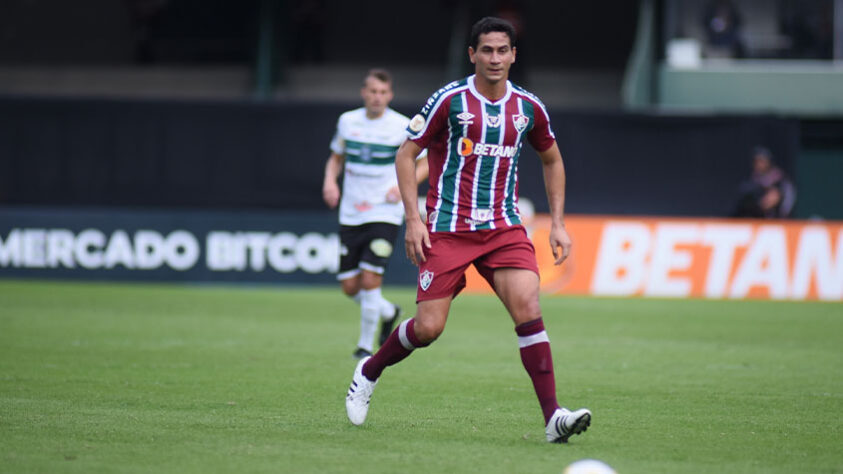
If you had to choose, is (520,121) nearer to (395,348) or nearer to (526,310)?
(526,310)

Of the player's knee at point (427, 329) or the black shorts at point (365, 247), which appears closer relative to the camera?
the player's knee at point (427, 329)

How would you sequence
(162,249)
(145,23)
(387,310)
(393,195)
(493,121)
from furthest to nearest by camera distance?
(145,23), (162,249), (387,310), (393,195), (493,121)

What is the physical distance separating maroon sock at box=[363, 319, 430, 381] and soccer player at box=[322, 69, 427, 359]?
3405 mm

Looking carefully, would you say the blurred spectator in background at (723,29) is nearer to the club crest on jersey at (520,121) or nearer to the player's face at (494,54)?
the club crest on jersey at (520,121)

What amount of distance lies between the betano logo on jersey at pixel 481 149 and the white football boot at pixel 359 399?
147 centimetres

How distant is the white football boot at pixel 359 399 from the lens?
713cm

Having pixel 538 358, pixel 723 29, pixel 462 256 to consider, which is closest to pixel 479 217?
pixel 462 256

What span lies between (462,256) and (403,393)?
1986 mm

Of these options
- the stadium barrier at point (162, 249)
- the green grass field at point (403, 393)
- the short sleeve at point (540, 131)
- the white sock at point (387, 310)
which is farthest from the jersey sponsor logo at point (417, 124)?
the stadium barrier at point (162, 249)

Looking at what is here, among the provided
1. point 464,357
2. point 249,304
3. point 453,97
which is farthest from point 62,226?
point 453,97

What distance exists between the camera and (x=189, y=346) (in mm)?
11352

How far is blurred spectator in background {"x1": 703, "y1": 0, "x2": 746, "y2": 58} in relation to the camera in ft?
79.2

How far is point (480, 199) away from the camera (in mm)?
6910

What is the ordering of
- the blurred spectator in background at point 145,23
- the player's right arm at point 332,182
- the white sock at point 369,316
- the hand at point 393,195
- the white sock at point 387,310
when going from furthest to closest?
the blurred spectator in background at point 145,23
the white sock at point 387,310
the player's right arm at point 332,182
the hand at point 393,195
the white sock at point 369,316
